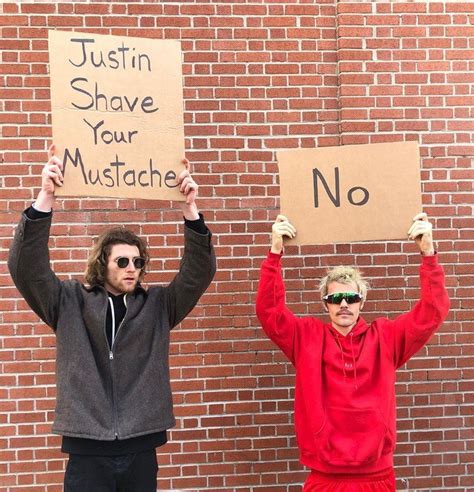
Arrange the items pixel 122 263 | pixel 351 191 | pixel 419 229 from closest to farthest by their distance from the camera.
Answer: pixel 122 263
pixel 419 229
pixel 351 191

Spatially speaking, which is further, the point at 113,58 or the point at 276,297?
the point at 276,297

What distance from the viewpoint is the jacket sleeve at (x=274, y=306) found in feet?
9.72

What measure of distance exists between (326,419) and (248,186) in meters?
1.61

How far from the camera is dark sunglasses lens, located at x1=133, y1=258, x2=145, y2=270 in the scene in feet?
9.16

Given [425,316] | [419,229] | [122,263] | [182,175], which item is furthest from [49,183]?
[425,316]

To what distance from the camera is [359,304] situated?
3.01m

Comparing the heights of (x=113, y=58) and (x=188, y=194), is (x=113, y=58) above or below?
above

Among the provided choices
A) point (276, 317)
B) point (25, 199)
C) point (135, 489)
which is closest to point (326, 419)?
point (276, 317)

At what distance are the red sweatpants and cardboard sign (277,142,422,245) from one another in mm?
1051

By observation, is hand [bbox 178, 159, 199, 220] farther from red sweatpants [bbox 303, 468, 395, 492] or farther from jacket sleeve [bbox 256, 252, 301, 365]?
red sweatpants [bbox 303, 468, 395, 492]

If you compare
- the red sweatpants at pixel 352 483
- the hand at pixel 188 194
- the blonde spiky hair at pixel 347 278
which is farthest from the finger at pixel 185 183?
→ the red sweatpants at pixel 352 483

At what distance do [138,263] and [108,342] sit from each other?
0.36m

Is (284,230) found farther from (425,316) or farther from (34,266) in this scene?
(34,266)

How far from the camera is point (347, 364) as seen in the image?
9.60ft
